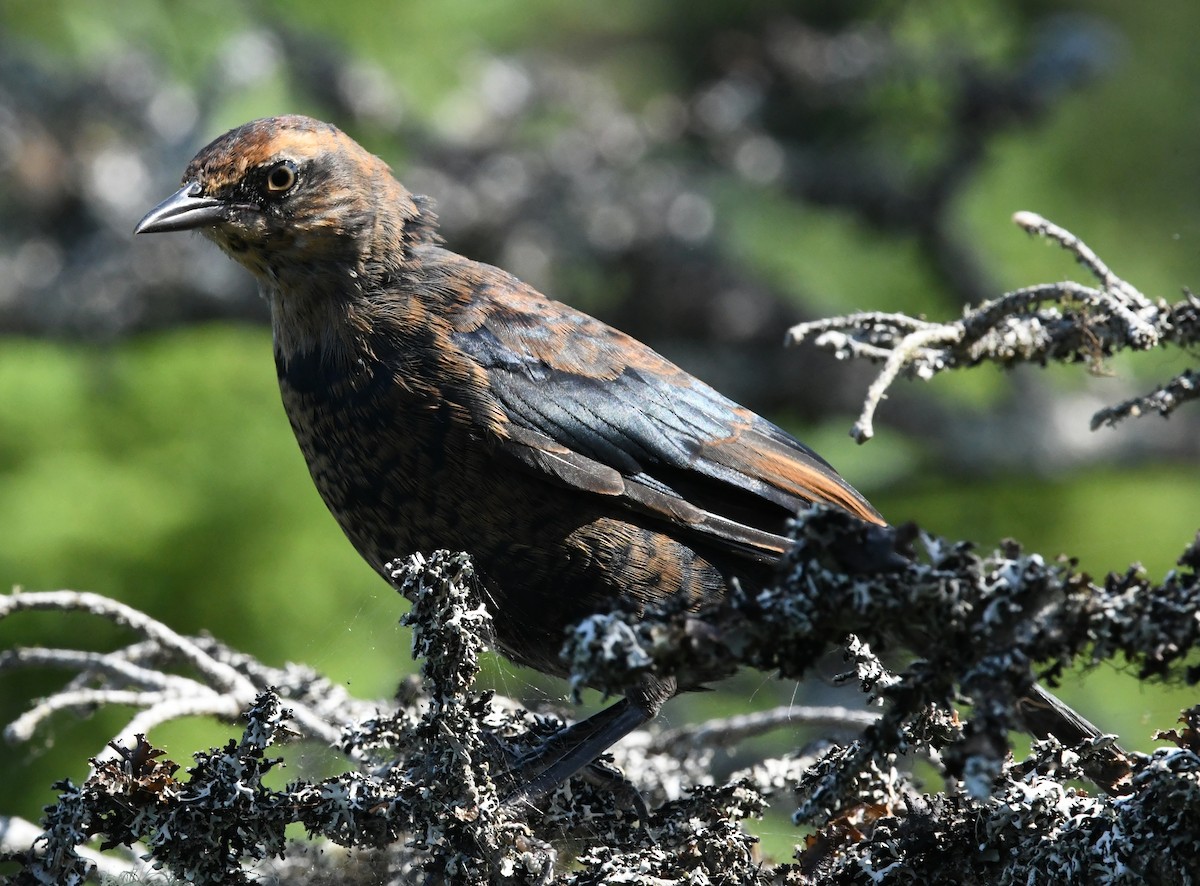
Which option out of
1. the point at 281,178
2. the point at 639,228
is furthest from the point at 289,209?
the point at 639,228

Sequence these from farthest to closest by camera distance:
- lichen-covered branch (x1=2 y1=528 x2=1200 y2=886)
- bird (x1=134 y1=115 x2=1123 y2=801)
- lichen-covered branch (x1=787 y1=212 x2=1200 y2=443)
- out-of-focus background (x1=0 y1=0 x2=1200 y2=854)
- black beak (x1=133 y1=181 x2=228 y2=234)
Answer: out-of-focus background (x1=0 y1=0 x2=1200 y2=854), black beak (x1=133 y1=181 x2=228 y2=234), bird (x1=134 y1=115 x2=1123 y2=801), lichen-covered branch (x1=787 y1=212 x2=1200 y2=443), lichen-covered branch (x1=2 y1=528 x2=1200 y2=886)

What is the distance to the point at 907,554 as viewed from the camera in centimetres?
164

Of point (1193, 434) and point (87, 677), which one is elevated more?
point (1193, 434)

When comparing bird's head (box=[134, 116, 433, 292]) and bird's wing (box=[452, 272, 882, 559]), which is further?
bird's head (box=[134, 116, 433, 292])

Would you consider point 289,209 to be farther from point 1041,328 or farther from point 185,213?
point 1041,328

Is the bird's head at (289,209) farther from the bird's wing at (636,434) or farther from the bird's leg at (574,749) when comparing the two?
the bird's leg at (574,749)

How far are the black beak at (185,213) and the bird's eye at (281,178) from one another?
4.3 inches

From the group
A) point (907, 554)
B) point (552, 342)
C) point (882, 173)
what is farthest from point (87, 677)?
point (882, 173)

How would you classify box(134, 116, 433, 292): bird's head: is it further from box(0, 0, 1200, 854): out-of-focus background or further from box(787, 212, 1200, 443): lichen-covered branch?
box(0, 0, 1200, 854): out-of-focus background

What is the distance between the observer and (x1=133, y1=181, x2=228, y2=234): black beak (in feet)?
8.86

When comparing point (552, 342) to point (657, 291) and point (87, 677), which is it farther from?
point (657, 291)

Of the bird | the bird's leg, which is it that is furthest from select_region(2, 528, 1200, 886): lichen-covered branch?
the bird

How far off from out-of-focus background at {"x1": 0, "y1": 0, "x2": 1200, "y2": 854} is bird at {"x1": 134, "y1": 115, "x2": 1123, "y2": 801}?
1842mm

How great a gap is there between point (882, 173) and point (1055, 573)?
4691 mm
